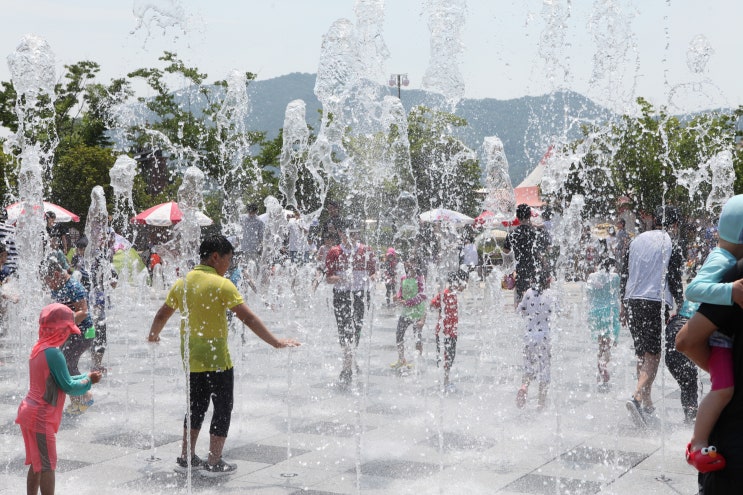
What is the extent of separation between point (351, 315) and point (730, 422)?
19.0 feet

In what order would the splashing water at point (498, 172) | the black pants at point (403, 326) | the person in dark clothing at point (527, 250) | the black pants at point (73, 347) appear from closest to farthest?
the black pants at point (73, 347) → the person in dark clothing at point (527, 250) → the black pants at point (403, 326) → the splashing water at point (498, 172)

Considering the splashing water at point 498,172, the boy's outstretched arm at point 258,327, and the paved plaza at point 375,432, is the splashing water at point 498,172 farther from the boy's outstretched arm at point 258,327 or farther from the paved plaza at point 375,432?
the boy's outstretched arm at point 258,327

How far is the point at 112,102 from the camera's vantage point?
129ft

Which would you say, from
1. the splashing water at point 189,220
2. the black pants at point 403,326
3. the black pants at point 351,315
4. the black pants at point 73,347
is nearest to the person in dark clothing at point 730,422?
the black pants at point 73,347

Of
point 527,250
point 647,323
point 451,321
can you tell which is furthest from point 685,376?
point 451,321

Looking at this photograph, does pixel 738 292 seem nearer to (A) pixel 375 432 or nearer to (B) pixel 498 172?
(A) pixel 375 432

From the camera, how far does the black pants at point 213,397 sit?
17.9 feet

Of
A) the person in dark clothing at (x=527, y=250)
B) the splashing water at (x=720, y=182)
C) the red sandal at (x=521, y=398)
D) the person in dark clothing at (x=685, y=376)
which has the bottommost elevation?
the red sandal at (x=521, y=398)

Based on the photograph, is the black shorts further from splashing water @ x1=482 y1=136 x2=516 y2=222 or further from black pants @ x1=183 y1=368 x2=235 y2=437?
splashing water @ x1=482 y1=136 x2=516 y2=222

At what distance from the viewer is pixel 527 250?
7750 millimetres

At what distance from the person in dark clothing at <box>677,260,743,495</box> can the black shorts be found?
4134 millimetres

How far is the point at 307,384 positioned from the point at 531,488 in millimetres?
3727

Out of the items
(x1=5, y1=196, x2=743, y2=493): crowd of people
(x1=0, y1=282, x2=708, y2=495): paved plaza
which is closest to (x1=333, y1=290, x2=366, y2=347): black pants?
(x1=5, y1=196, x2=743, y2=493): crowd of people

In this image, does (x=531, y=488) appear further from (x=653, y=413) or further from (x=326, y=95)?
(x=326, y=95)
